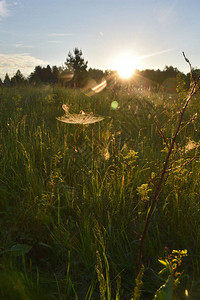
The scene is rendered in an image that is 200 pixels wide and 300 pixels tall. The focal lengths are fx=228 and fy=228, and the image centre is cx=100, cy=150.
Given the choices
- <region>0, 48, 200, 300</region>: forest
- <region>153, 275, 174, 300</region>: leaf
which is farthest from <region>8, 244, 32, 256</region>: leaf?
<region>153, 275, 174, 300</region>: leaf

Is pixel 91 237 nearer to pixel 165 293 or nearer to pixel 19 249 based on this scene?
pixel 19 249

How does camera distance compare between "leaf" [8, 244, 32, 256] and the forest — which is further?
"leaf" [8, 244, 32, 256]

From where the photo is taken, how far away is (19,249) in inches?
53.1

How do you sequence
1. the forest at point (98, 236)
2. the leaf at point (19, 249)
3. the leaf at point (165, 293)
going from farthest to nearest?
the leaf at point (19, 249), the forest at point (98, 236), the leaf at point (165, 293)

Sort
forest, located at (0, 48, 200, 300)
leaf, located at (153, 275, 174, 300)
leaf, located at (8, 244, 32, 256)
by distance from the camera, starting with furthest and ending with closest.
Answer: leaf, located at (8, 244, 32, 256) → forest, located at (0, 48, 200, 300) → leaf, located at (153, 275, 174, 300)

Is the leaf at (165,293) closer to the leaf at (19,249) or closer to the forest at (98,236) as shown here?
the forest at (98,236)

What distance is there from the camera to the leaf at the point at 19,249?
1.33 m

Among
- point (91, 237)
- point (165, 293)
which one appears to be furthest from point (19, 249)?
point (165, 293)

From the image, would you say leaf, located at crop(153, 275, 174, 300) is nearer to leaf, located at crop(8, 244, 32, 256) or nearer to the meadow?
the meadow

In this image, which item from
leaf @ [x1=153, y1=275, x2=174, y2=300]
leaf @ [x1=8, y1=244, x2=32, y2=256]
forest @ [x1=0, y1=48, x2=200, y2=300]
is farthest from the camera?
leaf @ [x1=8, y1=244, x2=32, y2=256]

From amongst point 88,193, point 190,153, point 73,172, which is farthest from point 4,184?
point 190,153

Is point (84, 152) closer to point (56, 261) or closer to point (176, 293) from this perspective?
point (56, 261)

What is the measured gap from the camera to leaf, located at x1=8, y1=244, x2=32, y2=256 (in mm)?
1329

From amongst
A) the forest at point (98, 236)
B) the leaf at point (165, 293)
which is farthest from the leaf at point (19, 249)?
the leaf at point (165, 293)
